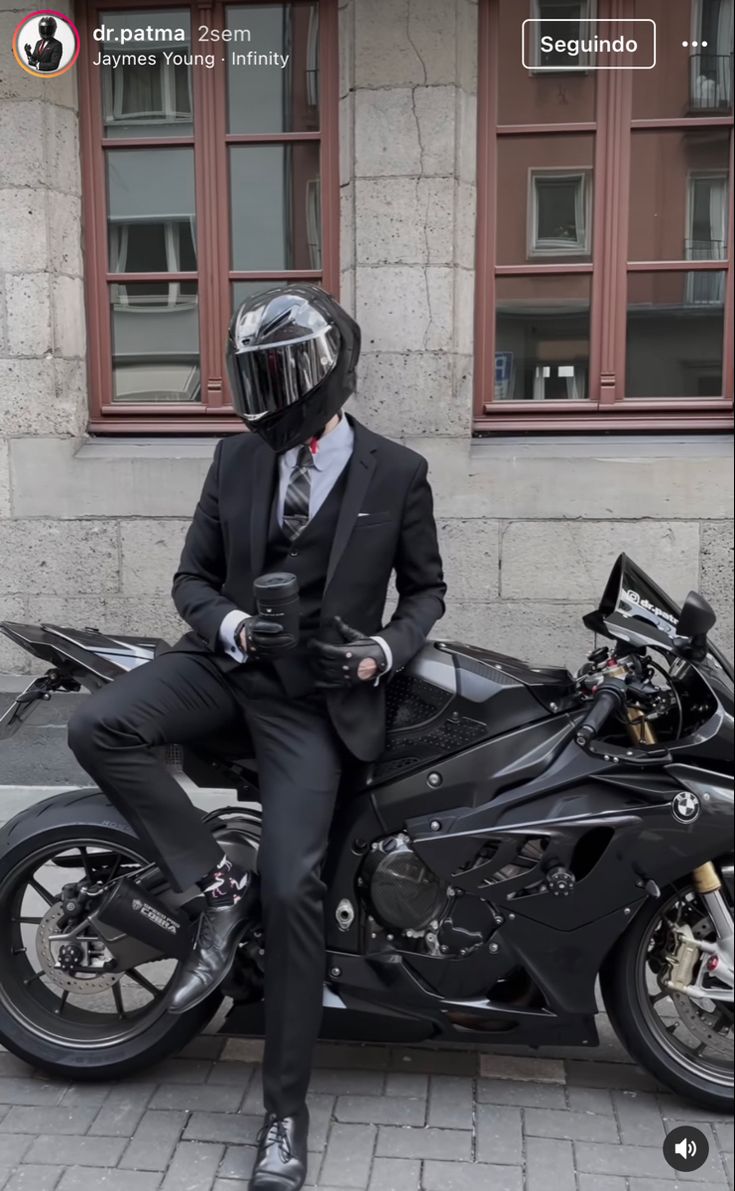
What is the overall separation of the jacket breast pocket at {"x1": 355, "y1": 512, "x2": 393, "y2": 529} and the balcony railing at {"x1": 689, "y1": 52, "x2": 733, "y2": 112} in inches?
158

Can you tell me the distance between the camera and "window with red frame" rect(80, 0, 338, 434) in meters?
5.99

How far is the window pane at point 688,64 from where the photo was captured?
230 inches

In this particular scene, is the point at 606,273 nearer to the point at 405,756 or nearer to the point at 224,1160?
the point at 405,756

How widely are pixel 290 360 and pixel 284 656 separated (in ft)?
2.47

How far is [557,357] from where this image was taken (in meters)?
6.16

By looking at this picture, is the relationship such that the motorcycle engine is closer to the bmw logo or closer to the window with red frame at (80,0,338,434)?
the bmw logo

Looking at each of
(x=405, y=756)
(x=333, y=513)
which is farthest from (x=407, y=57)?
(x=405, y=756)

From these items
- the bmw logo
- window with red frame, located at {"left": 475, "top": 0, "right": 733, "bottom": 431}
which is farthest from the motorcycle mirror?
→ window with red frame, located at {"left": 475, "top": 0, "right": 733, "bottom": 431}

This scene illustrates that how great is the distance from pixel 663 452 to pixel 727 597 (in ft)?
2.69

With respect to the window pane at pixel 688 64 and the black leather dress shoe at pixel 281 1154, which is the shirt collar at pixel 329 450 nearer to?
the black leather dress shoe at pixel 281 1154

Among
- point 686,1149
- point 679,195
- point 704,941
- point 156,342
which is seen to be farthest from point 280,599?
point 679,195

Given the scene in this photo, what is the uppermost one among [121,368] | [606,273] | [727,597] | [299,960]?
[606,273]

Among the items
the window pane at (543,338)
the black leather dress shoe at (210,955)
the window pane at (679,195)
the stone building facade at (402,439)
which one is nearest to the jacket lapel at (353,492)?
the black leather dress shoe at (210,955)

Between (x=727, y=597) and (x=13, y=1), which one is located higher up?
(x=13, y=1)
